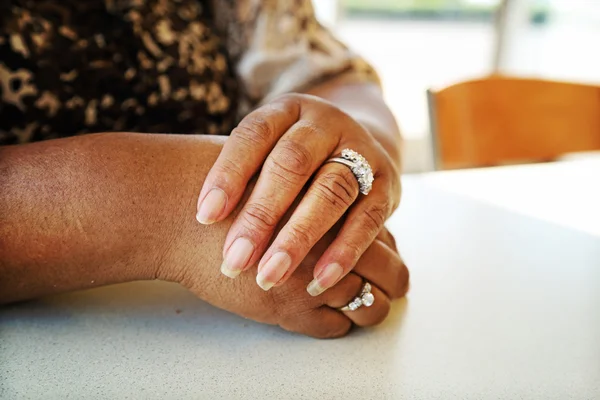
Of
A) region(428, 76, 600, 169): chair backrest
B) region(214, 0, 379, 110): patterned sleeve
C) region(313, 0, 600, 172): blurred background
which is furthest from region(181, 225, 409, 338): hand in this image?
region(313, 0, 600, 172): blurred background

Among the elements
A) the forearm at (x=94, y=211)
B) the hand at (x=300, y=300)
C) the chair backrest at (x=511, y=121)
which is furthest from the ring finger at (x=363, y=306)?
the chair backrest at (x=511, y=121)

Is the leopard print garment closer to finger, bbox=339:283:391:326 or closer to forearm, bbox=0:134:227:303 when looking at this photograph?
forearm, bbox=0:134:227:303

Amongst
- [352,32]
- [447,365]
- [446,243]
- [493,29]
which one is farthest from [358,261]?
[493,29]

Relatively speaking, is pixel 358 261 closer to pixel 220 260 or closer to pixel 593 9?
pixel 220 260

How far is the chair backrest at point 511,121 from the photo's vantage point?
3.53 feet

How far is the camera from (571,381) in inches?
15.9

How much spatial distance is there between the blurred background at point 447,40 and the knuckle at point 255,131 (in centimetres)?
236

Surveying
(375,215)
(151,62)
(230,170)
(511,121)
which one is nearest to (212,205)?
(230,170)

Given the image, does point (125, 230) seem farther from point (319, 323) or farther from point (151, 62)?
point (151, 62)

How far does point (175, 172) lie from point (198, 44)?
320 millimetres

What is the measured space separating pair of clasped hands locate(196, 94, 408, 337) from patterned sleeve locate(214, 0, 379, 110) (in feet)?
0.92

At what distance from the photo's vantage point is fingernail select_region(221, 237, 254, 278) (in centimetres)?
39

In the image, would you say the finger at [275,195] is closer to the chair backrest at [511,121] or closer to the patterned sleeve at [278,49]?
the patterned sleeve at [278,49]

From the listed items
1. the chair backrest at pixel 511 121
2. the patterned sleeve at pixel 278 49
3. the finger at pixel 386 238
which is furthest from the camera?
the chair backrest at pixel 511 121
